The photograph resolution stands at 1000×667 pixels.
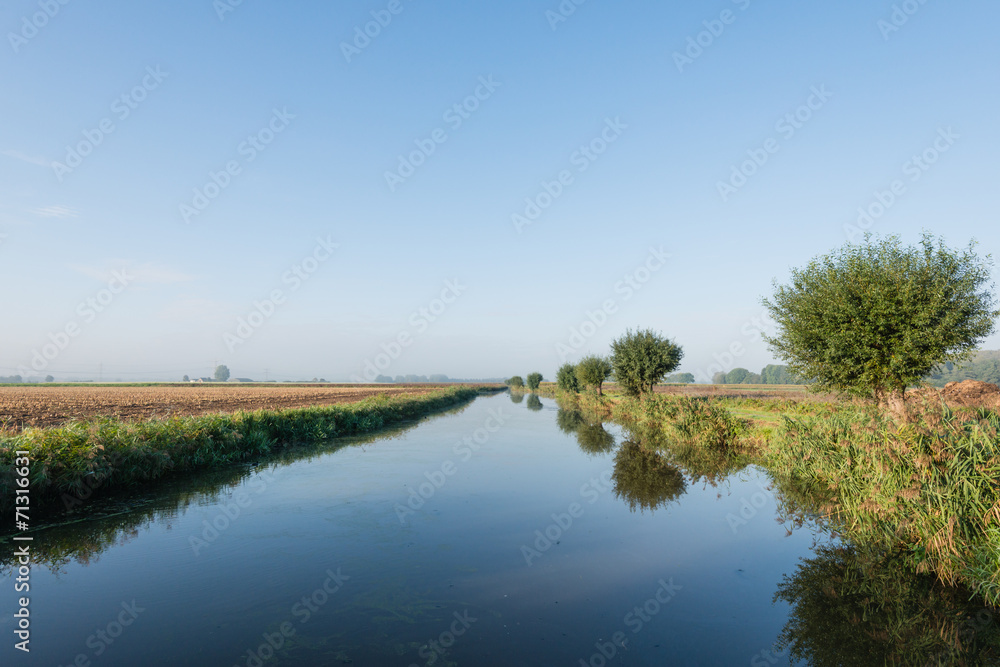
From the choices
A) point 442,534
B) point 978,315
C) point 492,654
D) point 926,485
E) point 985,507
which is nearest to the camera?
point 492,654

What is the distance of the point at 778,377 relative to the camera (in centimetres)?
19888

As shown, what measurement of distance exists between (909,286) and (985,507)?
12.3 metres

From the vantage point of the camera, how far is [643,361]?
33375mm

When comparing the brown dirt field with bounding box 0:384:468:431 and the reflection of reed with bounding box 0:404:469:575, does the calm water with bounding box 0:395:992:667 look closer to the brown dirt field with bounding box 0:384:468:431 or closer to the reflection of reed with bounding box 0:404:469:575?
the reflection of reed with bounding box 0:404:469:575

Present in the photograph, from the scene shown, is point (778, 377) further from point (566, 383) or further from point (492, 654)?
point (492, 654)

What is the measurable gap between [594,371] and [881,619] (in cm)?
4513

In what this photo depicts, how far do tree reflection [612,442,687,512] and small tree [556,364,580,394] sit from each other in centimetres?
4654

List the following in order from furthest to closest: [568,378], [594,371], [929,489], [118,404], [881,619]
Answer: [568,378], [594,371], [118,404], [929,489], [881,619]

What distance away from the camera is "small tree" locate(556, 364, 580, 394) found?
64.6 metres

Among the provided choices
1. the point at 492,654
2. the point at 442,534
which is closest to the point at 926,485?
the point at 492,654

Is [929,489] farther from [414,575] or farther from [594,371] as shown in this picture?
[594,371]

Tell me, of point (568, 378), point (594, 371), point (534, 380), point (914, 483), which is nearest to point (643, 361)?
point (594, 371)

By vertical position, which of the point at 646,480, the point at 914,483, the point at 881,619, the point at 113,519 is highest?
the point at 914,483

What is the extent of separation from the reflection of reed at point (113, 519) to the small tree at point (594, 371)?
40.1 metres
